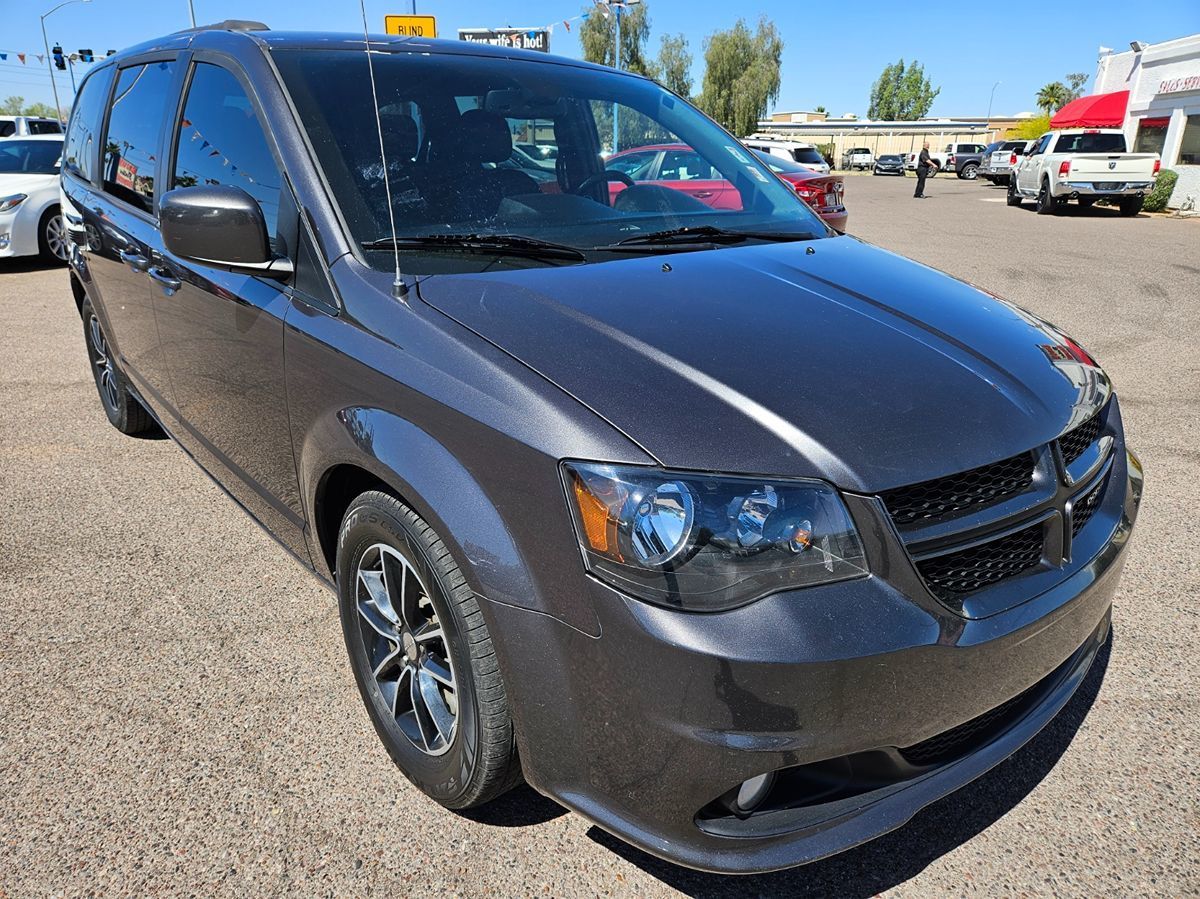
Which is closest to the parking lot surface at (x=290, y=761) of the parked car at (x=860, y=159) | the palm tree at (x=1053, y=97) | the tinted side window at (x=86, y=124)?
the tinted side window at (x=86, y=124)

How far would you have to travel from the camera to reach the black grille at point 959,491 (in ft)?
5.28

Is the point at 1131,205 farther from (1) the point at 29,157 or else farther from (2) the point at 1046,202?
(1) the point at 29,157

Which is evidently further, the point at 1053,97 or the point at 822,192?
the point at 1053,97

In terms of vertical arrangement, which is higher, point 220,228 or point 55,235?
point 220,228

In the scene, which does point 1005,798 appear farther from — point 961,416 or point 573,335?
point 573,335

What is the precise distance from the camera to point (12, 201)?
1042 cm

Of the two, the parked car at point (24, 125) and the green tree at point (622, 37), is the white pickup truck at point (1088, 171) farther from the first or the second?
the green tree at point (622, 37)

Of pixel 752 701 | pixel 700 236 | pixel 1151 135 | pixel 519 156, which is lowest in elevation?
pixel 752 701

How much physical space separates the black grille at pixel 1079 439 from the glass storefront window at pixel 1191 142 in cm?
2866

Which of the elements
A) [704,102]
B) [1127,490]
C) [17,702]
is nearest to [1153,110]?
[1127,490]

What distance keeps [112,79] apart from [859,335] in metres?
3.70

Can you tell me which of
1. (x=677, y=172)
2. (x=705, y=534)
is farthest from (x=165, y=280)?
(x=705, y=534)

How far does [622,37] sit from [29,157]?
50.6 meters

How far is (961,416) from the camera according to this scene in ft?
5.80
